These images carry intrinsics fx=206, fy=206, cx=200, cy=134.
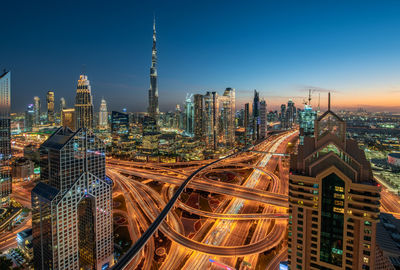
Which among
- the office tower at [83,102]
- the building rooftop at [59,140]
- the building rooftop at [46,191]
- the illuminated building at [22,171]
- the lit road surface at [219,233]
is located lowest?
the lit road surface at [219,233]

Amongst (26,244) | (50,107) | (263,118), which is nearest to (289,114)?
(263,118)

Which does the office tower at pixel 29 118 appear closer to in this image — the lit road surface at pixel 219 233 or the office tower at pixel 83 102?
the office tower at pixel 83 102

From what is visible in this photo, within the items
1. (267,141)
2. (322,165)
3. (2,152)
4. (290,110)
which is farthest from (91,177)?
(290,110)

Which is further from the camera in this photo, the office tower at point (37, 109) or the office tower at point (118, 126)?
the office tower at point (37, 109)

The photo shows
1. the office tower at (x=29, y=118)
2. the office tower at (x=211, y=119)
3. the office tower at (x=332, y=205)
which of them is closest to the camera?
the office tower at (x=332, y=205)

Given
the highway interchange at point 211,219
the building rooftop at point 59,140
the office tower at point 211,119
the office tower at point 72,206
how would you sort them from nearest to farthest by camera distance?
1. the office tower at point 72,206
2. the building rooftop at point 59,140
3. the highway interchange at point 211,219
4. the office tower at point 211,119

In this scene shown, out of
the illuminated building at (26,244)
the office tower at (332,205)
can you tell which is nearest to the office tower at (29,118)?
the illuminated building at (26,244)

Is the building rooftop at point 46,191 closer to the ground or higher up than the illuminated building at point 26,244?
higher up
